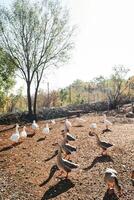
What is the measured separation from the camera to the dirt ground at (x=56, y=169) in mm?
15953

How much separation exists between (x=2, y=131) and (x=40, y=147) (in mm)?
8771

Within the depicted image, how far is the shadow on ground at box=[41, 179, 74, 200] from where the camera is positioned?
51.6 feet

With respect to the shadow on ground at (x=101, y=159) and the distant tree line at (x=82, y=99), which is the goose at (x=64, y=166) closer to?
the shadow on ground at (x=101, y=159)

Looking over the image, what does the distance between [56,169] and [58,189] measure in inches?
86.6

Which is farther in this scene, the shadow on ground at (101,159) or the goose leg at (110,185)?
the shadow on ground at (101,159)

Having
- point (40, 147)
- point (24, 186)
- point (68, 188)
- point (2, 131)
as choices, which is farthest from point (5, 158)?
point (2, 131)

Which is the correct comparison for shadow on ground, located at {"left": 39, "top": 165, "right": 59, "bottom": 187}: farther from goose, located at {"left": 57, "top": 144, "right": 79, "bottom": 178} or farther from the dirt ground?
goose, located at {"left": 57, "top": 144, "right": 79, "bottom": 178}

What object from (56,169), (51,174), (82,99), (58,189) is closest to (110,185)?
(58,189)

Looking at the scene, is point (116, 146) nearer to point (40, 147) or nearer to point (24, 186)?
point (40, 147)

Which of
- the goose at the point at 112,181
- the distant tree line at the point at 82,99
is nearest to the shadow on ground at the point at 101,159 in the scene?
the goose at the point at 112,181

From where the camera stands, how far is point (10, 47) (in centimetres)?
3759

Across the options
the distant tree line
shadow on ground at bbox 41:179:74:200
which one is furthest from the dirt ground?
the distant tree line

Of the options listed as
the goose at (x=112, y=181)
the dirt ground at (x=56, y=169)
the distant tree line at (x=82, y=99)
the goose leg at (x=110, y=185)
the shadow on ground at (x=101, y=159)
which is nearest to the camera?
the goose at (x=112, y=181)

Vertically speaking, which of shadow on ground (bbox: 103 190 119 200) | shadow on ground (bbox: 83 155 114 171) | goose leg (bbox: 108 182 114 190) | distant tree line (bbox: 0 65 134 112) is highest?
distant tree line (bbox: 0 65 134 112)
